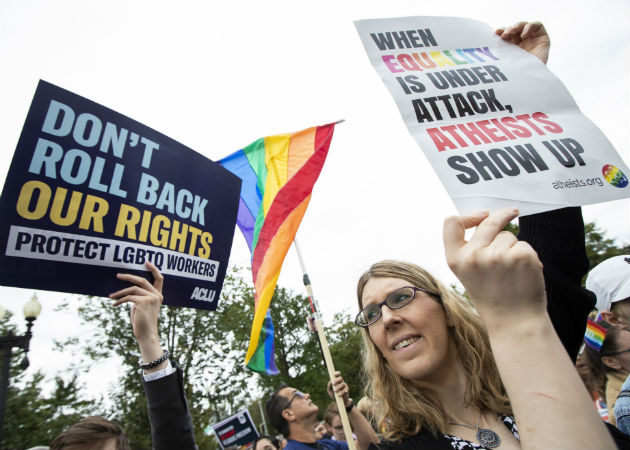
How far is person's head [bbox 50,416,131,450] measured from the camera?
238 centimetres

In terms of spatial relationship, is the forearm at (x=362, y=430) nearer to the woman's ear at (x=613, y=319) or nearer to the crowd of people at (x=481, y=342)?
the crowd of people at (x=481, y=342)

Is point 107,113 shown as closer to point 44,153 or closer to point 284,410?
point 44,153

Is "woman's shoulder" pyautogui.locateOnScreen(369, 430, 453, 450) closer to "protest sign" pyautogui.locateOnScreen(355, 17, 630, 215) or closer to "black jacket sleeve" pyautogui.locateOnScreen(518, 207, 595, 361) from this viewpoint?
"black jacket sleeve" pyautogui.locateOnScreen(518, 207, 595, 361)

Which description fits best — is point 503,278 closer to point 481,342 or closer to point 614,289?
point 481,342

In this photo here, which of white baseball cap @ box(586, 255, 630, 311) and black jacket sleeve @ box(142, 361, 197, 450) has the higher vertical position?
white baseball cap @ box(586, 255, 630, 311)

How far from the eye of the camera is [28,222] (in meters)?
1.93

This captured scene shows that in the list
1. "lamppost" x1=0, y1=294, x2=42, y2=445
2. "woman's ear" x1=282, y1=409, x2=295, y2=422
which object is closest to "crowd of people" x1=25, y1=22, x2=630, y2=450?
"woman's ear" x1=282, y1=409, x2=295, y2=422

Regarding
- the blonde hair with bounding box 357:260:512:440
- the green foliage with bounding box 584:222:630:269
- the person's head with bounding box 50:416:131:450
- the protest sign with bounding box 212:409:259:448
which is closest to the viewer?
the blonde hair with bounding box 357:260:512:440

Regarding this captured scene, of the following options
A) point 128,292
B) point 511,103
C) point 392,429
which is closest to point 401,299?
point 392,429

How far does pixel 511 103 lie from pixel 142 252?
2.30 m

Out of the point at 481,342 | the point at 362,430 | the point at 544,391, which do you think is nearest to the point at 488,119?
the point at 481,342

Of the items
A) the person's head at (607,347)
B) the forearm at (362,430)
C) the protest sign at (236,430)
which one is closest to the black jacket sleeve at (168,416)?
the person's head at (607,347)

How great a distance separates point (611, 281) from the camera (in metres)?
2.56

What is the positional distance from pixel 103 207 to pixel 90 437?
1.50 meters
